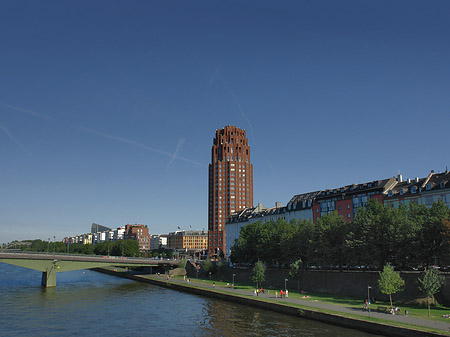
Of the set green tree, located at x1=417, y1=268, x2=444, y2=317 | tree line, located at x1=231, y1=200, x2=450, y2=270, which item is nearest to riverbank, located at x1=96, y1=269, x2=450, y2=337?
green tree, located at x1=417, y1=268, x2=444, y2=317

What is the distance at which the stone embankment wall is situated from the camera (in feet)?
205

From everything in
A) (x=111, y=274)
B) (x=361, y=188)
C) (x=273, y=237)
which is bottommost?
(x=111, y=274)

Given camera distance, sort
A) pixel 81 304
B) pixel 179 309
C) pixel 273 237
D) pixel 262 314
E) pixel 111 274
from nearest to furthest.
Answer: pixel 262 314 < pixel 179 309 < pixel 81 304 < pixel 273 237 < pixel 111 274

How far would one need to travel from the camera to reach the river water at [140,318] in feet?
168

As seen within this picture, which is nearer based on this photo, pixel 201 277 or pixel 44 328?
pixel 44 328

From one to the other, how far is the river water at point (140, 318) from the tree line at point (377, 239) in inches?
934

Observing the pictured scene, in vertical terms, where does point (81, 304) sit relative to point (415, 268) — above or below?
below

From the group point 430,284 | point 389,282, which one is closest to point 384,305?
point 389,282

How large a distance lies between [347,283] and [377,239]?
34.1 ft

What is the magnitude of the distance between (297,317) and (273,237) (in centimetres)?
4806

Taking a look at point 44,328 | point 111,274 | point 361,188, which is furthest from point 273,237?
point 111,274

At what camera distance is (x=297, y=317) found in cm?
5862

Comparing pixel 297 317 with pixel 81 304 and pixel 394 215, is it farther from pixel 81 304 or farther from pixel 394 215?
pixel 81 304

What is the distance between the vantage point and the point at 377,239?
74.4 meters
